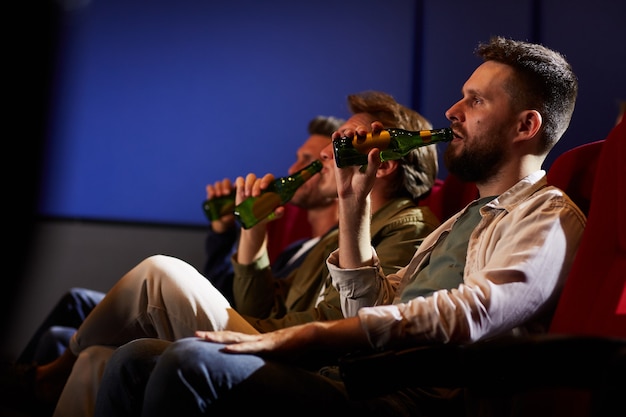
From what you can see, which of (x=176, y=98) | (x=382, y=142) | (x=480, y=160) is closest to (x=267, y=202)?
(x=382, y=142)

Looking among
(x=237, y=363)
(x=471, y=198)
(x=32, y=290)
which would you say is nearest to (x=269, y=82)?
(x=32, y=290)

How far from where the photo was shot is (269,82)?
3.06m

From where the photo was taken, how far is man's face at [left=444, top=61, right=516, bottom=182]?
1495 mm

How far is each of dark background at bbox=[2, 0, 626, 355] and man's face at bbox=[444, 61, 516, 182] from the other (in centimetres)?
125

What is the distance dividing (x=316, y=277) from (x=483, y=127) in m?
0.62

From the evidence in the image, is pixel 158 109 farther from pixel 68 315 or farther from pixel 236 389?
pixel 236 389

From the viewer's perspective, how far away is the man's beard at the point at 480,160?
4.90 feet

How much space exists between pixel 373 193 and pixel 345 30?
3.64 feet

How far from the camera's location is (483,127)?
59.2 inches

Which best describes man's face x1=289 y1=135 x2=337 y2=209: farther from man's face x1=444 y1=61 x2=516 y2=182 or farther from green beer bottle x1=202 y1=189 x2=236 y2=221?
man's face x1=444 y1=61 x2=516 y2=182

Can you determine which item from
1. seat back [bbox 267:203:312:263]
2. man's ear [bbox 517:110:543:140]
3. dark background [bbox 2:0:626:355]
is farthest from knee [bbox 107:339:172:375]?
dark background [bbox 2:0:626:355]

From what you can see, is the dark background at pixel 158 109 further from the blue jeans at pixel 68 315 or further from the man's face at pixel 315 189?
the blue jeans at pixel 68 315

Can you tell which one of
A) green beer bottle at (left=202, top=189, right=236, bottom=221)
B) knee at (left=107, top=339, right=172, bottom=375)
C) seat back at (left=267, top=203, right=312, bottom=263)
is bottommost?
seat back at (left=267, top=203, right=312, bottom=263)

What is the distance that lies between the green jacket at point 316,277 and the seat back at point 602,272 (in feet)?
1.70
